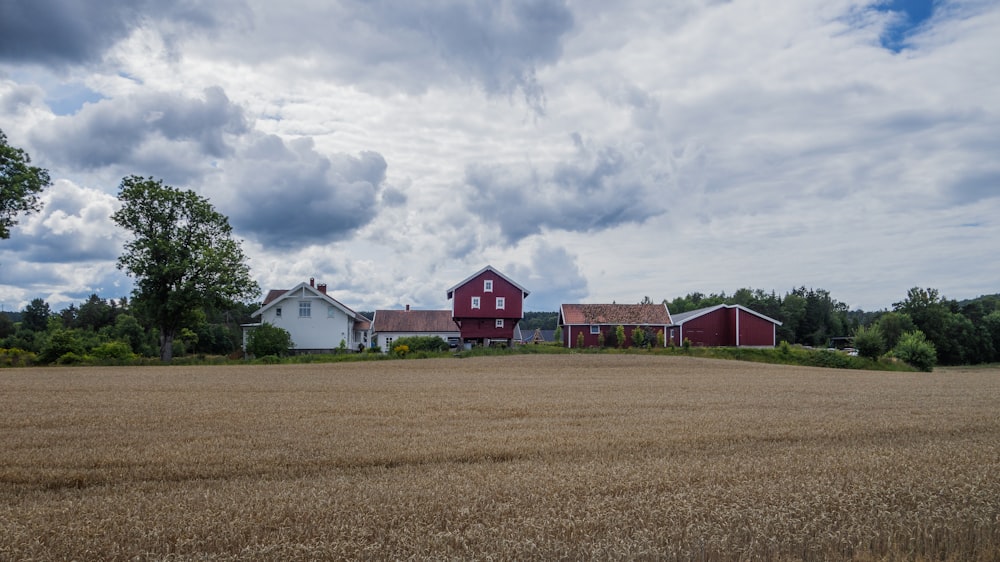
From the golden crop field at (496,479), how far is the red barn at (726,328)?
4273 cm

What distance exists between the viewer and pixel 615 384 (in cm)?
2803

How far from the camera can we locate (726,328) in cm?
6438

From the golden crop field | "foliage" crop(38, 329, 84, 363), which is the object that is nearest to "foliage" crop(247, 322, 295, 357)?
"foliage" crop(38, 329, 84, 363)

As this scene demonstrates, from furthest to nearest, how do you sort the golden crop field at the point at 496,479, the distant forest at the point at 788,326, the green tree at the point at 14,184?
the distant forest at the point at 788,326 < the green tree at the point at 14,184 < the golden crop field at the point at 496,479

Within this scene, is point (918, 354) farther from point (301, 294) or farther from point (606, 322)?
point (301, 294)

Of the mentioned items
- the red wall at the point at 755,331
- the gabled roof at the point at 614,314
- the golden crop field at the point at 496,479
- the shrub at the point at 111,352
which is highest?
the gabled roof at the point at 614,314

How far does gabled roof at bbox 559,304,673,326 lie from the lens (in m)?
62.8

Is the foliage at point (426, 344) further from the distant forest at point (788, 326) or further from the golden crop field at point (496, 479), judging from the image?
the golden crop field at point (496, 479)

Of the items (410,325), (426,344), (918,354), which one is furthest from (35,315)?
(918,354)

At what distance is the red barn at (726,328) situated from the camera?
62438 mm

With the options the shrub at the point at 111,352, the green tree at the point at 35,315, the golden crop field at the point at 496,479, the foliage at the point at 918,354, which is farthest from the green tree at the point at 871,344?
the green tree at the point at 35,315

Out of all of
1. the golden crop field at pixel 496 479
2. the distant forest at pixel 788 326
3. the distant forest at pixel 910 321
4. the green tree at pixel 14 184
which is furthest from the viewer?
the distant forest at pixel 910 321

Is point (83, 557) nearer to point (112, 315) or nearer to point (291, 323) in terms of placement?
point (291, 323)

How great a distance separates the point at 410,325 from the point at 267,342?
24.6 m
